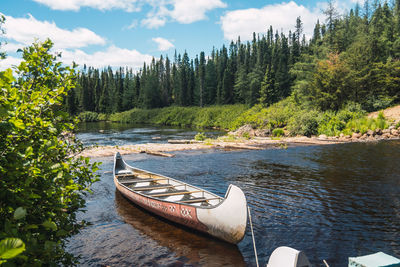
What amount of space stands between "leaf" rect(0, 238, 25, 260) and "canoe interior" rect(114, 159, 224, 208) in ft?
19.8

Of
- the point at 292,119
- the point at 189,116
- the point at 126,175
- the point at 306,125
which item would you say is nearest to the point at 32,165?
the point at 126,175

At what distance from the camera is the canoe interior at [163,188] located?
9312 millimetres

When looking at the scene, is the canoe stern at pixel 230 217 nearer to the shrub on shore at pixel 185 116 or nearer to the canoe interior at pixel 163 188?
the canoe interior at pixel 163 188

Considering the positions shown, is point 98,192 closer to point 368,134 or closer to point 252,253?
point 252,253

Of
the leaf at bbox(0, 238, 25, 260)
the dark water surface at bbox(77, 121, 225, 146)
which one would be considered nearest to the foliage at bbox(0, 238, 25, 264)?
the leaf at bbox(0, 238, 25, 260)

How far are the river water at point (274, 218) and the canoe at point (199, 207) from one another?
0.44 metres

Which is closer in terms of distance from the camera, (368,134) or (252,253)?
(252,253)

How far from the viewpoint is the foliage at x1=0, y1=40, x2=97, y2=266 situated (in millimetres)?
2996

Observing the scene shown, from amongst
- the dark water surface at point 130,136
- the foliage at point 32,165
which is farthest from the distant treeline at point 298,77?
the dark water surface at point 130,136

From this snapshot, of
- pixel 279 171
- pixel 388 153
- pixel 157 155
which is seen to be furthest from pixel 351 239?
pixel 157 155

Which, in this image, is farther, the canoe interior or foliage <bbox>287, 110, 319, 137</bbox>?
foliage <bbox>287, 110, 319, 137</bbox>

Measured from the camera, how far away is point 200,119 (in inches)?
2650

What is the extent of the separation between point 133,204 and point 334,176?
35.1ft

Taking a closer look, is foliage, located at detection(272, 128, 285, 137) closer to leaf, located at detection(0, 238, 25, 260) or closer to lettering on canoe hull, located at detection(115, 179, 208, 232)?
lettering on canoe hull, located at detection(115, 179, 208, 232)
